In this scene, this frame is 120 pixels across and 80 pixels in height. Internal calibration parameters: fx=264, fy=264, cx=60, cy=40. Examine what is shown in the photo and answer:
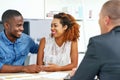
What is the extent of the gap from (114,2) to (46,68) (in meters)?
1.08

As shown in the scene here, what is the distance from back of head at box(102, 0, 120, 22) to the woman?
3.92 feet

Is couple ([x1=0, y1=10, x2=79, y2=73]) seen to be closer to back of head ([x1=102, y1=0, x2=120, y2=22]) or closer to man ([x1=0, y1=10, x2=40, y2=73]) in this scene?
man ([x1=0, y1=10, x2=40, y2=73])

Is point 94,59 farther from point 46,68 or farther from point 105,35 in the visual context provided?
point 46,68

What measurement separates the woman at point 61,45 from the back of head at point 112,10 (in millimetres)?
1194

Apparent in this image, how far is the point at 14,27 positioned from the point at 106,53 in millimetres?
1416

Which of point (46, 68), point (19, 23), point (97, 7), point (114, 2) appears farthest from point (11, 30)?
point (97, 7)

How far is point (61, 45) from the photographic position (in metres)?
2.74

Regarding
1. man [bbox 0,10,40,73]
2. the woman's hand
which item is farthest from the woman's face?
the woman's hand

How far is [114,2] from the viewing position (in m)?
1.41

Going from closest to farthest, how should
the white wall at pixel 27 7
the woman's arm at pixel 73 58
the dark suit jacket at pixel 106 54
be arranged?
the dark suit jacket at pixel 106 54, the woman's arm at pixel 73 58, the white wall at pixel 27 7

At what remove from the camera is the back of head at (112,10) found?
1.38 m

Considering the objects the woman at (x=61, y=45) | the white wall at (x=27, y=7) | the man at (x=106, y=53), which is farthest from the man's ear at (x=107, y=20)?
the white wall at (x=27, y=7)

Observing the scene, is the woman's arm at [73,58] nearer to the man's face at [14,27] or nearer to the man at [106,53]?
the man's face at [14,27]

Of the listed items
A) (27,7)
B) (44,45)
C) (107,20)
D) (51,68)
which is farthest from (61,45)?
(27,7)
